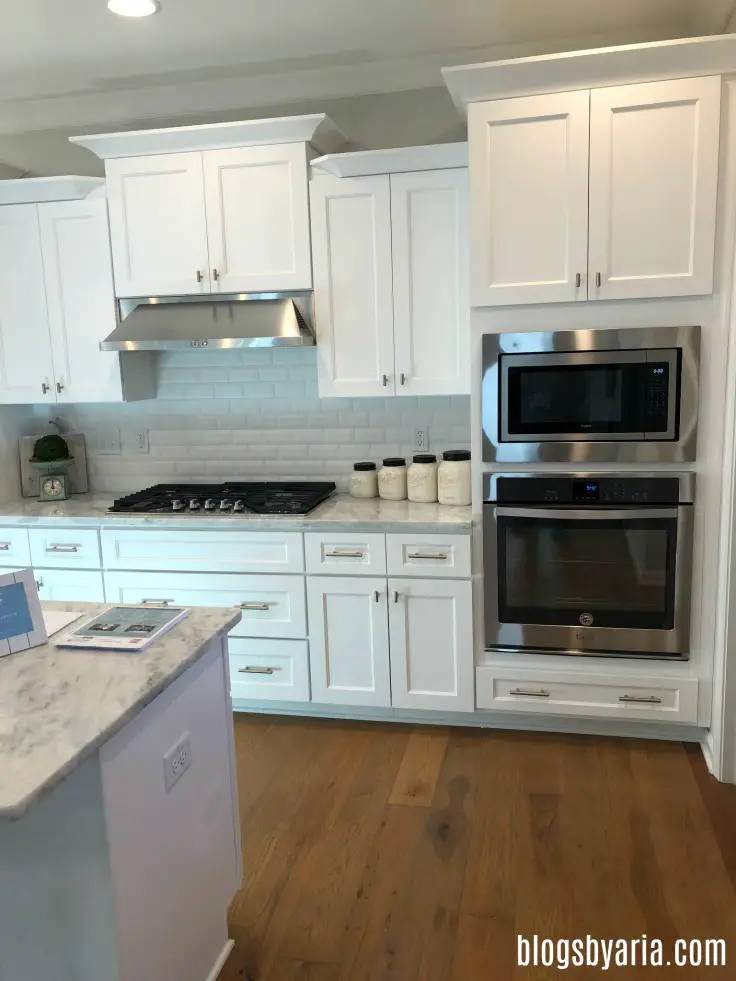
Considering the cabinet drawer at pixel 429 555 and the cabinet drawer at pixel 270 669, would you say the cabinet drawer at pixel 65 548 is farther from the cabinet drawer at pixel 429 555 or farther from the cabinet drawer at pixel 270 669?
the cabinet drawer at pixel 429 555

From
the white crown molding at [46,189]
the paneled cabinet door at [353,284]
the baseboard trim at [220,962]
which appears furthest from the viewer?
the white crown molding at [46,189]

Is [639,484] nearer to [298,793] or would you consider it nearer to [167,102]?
[298,793]

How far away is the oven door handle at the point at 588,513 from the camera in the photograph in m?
2.88

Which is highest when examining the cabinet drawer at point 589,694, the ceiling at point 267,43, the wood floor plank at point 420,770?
the ceiling at point 267,43

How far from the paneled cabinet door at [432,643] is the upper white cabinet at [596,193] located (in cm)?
116

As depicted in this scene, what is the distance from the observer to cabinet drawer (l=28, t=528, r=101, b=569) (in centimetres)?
347

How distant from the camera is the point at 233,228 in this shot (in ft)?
10.8

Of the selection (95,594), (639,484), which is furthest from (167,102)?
(639,484)

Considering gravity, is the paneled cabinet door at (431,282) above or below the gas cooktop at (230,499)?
above

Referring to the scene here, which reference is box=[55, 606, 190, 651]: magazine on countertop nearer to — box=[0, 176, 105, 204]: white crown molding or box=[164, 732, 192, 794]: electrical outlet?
box=[164, 732, 192, 794]: electrical outlet

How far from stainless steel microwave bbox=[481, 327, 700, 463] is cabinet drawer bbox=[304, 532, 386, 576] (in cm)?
58

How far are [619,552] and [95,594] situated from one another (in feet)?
7.32

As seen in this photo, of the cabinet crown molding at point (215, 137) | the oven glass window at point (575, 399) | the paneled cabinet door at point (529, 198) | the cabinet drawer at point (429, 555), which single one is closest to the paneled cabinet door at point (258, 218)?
the cabinet crown molding at point (215, 137)

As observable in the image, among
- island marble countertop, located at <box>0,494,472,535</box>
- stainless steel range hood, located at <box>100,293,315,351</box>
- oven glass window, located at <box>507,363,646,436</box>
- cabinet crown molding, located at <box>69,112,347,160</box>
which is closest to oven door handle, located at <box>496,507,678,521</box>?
island marble countertop, located at <box>0,494,472,535</box>
